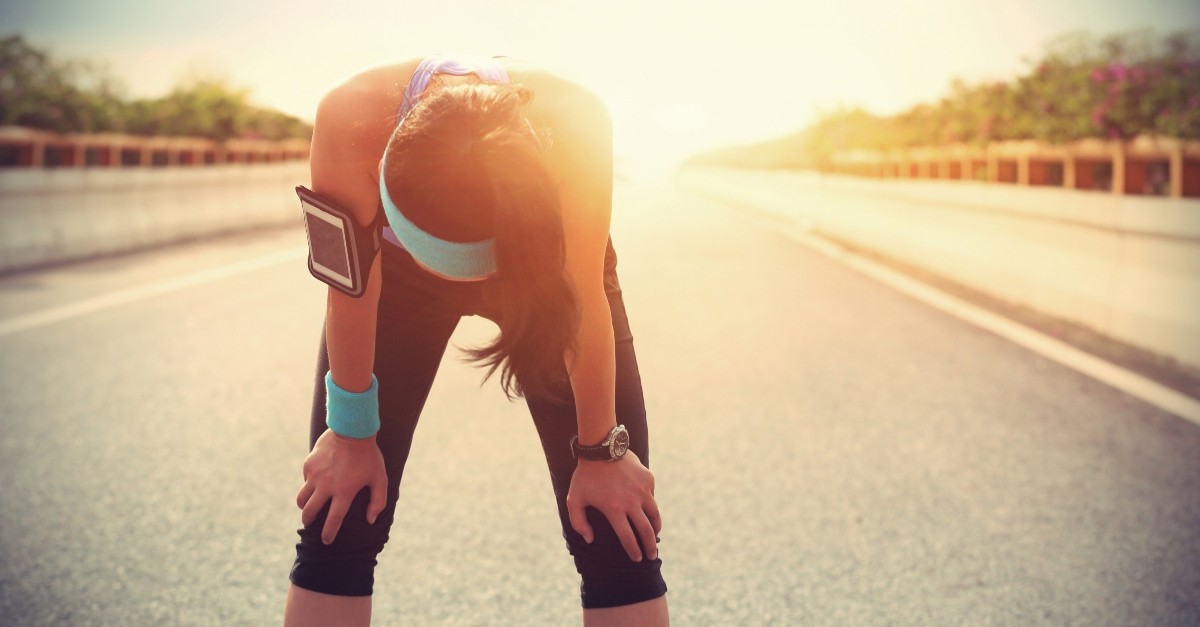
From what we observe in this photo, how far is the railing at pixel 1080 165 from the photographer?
397 inches

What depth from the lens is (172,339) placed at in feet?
26.7

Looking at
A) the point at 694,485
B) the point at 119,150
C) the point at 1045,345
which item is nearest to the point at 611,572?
the point at 694,485

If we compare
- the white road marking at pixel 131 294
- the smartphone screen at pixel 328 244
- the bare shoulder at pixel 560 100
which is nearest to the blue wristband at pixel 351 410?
the smartphone screen at pixel 328 244

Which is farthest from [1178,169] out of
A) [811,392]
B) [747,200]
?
[747,200]

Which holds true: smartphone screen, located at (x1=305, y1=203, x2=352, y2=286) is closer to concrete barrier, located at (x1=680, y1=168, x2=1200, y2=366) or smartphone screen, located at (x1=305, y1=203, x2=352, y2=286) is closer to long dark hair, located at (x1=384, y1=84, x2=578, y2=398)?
long dark hair, located at (x1=384, y1=84, x2=578, y2=398)

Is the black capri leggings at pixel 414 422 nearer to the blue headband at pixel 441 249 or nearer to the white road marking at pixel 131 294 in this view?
the blue headband at pixel 441 249

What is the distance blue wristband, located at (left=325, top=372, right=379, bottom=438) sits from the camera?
2102 millimetres

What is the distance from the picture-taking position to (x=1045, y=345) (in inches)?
313

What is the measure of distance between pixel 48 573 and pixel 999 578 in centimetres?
307

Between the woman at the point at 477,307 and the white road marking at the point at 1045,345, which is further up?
the woman at the point at 477,307

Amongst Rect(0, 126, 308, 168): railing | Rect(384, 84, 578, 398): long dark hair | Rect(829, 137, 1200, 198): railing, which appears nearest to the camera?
Rect(384, 84, 578, 398): long dark hair

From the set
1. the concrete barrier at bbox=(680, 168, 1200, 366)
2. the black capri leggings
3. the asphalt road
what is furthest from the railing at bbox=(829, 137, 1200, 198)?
the black capri leggings

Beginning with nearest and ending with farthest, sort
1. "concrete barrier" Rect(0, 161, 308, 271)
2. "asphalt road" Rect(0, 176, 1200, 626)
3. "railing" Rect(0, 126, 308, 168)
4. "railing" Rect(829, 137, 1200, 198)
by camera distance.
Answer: "asphalt road" Rect(0, 176, 1200, 626) < "railing" Rect(829, 137, 1200, 198) < "concrete barrier" Rect(0, 161, 308, 271) < "railing" Rect(0, 126, 308, 168)

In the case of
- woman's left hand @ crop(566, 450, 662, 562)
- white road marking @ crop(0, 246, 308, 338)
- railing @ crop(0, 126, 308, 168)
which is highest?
railing @ crop(0, 126, 308, 168)
